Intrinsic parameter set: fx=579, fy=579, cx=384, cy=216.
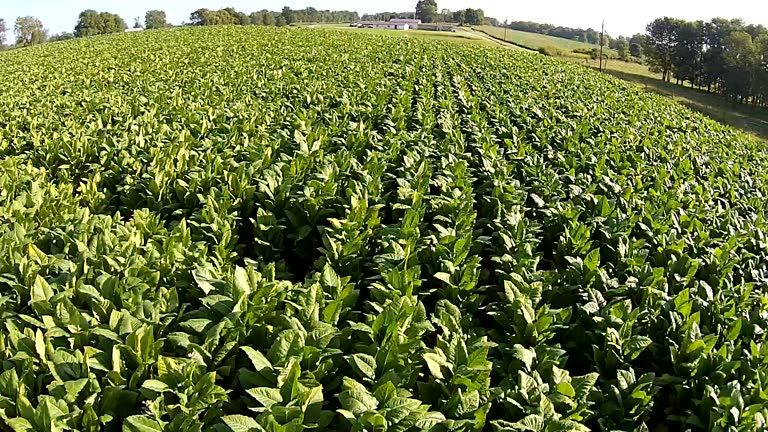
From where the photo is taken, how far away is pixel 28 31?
294 ft

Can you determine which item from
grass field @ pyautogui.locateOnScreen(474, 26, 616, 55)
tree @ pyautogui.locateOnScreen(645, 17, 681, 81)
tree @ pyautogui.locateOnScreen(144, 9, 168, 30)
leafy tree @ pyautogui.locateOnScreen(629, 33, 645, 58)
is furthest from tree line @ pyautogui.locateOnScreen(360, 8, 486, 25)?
tree @ pyautogui.locateOnScreen(144, 9, 168, 30)

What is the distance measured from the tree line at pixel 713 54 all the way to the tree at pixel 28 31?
285 ft

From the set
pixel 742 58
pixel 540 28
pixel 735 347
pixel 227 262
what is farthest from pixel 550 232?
pixel 540 28

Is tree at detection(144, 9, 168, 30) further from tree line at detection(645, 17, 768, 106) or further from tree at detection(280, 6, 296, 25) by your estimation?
tree line at detection(645, 17, 768, 106)

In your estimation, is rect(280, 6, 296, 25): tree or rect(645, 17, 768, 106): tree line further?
rect(280, 6, 296, 25): tree

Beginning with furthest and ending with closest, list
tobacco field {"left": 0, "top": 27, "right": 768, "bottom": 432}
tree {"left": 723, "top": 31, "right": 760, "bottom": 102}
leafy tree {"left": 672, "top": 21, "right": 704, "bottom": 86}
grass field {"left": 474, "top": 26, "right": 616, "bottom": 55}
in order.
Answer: grass field {"left": 474, "top": 26, "right": 616, "bottom": 55} → leafy tree {"left": 672, "top": 21, "right": 704, "bottom": 86} → tree {"left": 723, "top": 31, "right": 760, "bottom": 102} → tobacco field {"left": 0, "top": 27, "right": 768, "bottom": 432}

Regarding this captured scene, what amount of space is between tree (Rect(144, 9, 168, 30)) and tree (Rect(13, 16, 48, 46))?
15.8m

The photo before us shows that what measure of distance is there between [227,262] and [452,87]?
11.8 m

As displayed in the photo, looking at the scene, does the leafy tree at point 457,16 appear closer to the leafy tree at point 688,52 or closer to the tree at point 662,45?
the tree at point 662,45

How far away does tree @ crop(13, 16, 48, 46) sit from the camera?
88.5m

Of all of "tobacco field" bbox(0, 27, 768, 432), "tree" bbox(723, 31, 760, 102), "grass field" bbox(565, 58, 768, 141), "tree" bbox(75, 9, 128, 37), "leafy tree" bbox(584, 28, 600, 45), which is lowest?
"tobacco field" bbox(0, 27, 768, 432)

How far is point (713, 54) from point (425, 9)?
247 ft

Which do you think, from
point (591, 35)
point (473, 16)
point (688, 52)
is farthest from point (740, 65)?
point (591, 35)

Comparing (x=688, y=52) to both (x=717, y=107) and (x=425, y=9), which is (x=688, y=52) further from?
(x=425, y=9)
